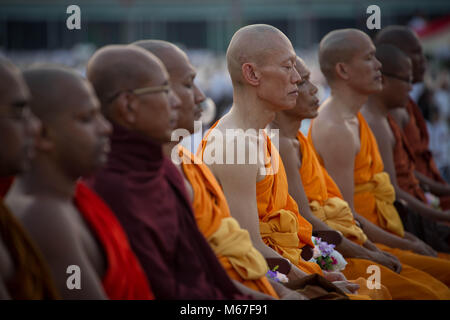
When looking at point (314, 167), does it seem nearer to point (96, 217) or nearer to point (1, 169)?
point (96, 217)

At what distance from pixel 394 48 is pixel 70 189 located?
4.25 metres

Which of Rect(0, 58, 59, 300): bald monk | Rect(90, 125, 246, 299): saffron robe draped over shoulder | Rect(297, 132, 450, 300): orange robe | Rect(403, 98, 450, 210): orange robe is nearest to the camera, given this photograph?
Rect(0, 58, 59, 300): bald monk

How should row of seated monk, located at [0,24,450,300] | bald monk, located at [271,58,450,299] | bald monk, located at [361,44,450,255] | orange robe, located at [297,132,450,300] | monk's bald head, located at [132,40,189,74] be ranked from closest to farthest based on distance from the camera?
row of seated monk, located at [0,24,450,300] → monk's bald head, located at [132,40,189,74] → bald monk, located at [271,58,450,299] → orange robe, located at [297,132,450,300] → bald monk, located at [361,44,450,255]

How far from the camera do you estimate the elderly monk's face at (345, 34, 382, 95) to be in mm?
5172

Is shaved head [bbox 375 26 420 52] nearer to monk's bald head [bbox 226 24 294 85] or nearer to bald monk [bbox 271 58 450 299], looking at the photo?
bald monk [bbox 271 58 450 299]

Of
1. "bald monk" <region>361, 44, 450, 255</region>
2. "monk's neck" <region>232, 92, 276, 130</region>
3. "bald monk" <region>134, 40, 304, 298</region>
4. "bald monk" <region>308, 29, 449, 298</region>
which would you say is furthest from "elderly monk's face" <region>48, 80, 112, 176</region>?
"bald monk" <region>361, 44, 450, 255</region>

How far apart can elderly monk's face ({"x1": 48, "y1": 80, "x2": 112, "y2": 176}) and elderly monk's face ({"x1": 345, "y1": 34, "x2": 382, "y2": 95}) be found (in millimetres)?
3280

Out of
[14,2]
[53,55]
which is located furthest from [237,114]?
[14,2]

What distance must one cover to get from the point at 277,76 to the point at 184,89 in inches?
35.4

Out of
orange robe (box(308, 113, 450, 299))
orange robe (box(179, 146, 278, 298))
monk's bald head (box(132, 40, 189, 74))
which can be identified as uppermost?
monk's bald head (box(132, 40, 189, 74))

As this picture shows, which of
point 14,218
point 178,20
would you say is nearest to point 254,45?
point 14,218

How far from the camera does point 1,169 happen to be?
80.4 inches

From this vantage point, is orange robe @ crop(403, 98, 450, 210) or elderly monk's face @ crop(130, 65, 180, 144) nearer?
elderly monk's face @ crop(130, 65, 180, 144)

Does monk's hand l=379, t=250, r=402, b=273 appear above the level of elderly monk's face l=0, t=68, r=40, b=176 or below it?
below
